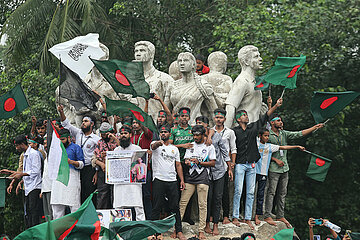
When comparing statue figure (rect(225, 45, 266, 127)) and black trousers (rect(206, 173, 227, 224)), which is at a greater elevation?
statue figure (rect(225, 45, 266, 127))

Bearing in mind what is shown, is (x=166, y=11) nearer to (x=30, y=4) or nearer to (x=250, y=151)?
(x=30, y=4)

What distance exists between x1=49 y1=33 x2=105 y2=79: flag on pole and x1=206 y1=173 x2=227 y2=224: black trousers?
280 centimetres

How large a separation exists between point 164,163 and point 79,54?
2.58 meters

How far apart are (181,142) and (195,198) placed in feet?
4.13

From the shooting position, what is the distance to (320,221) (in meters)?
8.45

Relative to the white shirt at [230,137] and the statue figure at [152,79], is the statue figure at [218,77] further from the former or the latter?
the white shirt at [230,137]

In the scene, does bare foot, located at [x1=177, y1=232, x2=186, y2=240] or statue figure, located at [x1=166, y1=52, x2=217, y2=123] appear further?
statue figure, located at [x1=166, y1=52, x2=217, y2=123]

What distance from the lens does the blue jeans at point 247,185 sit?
413 inches

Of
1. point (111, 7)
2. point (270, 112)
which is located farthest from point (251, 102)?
point (111, 7)

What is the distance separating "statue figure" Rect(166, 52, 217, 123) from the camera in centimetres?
1101

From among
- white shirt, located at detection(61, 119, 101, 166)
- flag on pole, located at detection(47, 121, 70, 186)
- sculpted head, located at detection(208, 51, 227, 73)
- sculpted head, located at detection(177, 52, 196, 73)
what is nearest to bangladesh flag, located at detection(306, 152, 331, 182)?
sculpted head, located at detection(208, 51, 227, 73)

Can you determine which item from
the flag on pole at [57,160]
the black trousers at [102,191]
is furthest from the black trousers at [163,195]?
the flag on pole at [57,160]

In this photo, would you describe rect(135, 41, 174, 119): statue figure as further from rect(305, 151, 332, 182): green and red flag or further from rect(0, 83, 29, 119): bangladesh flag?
rect(305, 151, 332, 182): green and red flag

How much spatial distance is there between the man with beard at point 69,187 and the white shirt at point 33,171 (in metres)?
0.89
